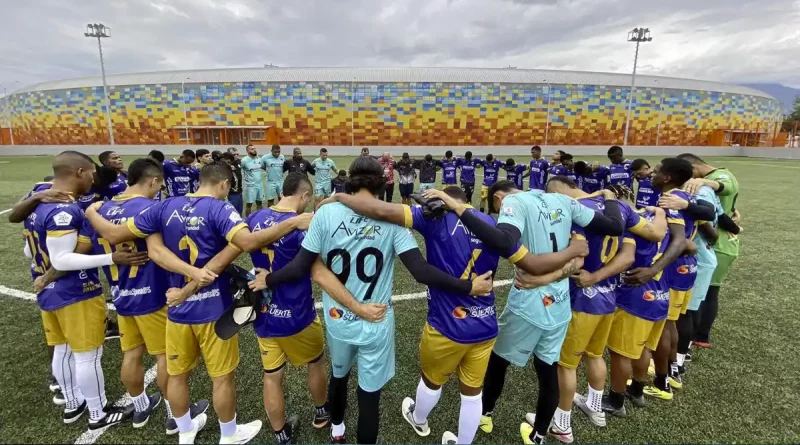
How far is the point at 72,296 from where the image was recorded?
3232 mm

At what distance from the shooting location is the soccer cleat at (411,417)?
334 centimetres

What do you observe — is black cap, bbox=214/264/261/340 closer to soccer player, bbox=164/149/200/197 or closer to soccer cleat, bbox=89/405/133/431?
soccer cleat, bbox=89/405/133/431

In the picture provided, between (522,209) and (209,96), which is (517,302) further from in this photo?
(209,96)

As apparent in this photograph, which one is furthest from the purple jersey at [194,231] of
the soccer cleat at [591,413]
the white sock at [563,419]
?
the soccer cleat at [591,413]

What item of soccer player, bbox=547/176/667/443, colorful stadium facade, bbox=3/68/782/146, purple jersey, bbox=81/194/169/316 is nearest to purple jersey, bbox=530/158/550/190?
soccer player, bbox=547/176/667/443

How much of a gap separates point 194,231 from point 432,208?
1.79 meters

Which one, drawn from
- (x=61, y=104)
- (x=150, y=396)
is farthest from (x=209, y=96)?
(x=150, y=396)

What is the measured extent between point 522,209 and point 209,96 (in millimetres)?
56573

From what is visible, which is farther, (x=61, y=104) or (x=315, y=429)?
(x=61, y=104)

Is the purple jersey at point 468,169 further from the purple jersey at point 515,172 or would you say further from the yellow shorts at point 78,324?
the yellow shorts at point 78,324

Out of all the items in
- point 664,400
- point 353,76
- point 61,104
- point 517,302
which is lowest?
point 664,400

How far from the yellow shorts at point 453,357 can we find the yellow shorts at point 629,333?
1498 mm

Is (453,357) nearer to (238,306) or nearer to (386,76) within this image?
(238,306)

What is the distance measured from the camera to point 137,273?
311cm
